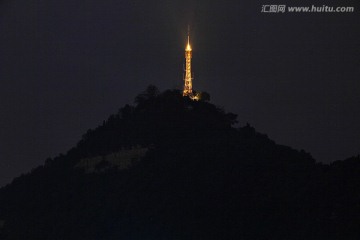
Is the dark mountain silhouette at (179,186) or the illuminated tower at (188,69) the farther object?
the illuminated tower at (188,69)

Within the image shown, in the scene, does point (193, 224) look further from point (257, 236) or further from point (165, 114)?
point (165, 114)

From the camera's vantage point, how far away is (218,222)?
50.9 meters

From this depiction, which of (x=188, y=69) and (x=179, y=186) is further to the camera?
(x=188, y=69)

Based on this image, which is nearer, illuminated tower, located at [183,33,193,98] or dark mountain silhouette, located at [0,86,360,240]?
dark mountain silhouette, located at [0,86,360,240]

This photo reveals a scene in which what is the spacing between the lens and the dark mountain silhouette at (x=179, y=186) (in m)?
49.9

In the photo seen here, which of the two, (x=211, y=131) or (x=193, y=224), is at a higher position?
(x=211, y=131)

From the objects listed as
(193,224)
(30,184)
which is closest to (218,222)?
(193,224)

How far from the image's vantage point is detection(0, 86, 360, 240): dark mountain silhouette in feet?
164

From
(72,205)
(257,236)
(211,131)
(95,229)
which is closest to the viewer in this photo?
(257,236)

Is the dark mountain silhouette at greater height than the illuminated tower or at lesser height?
lesser

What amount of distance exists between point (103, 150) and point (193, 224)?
15.1m

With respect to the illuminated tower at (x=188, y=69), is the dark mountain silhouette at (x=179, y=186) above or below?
below

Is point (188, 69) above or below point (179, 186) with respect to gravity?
above

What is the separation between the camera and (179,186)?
185 feet
